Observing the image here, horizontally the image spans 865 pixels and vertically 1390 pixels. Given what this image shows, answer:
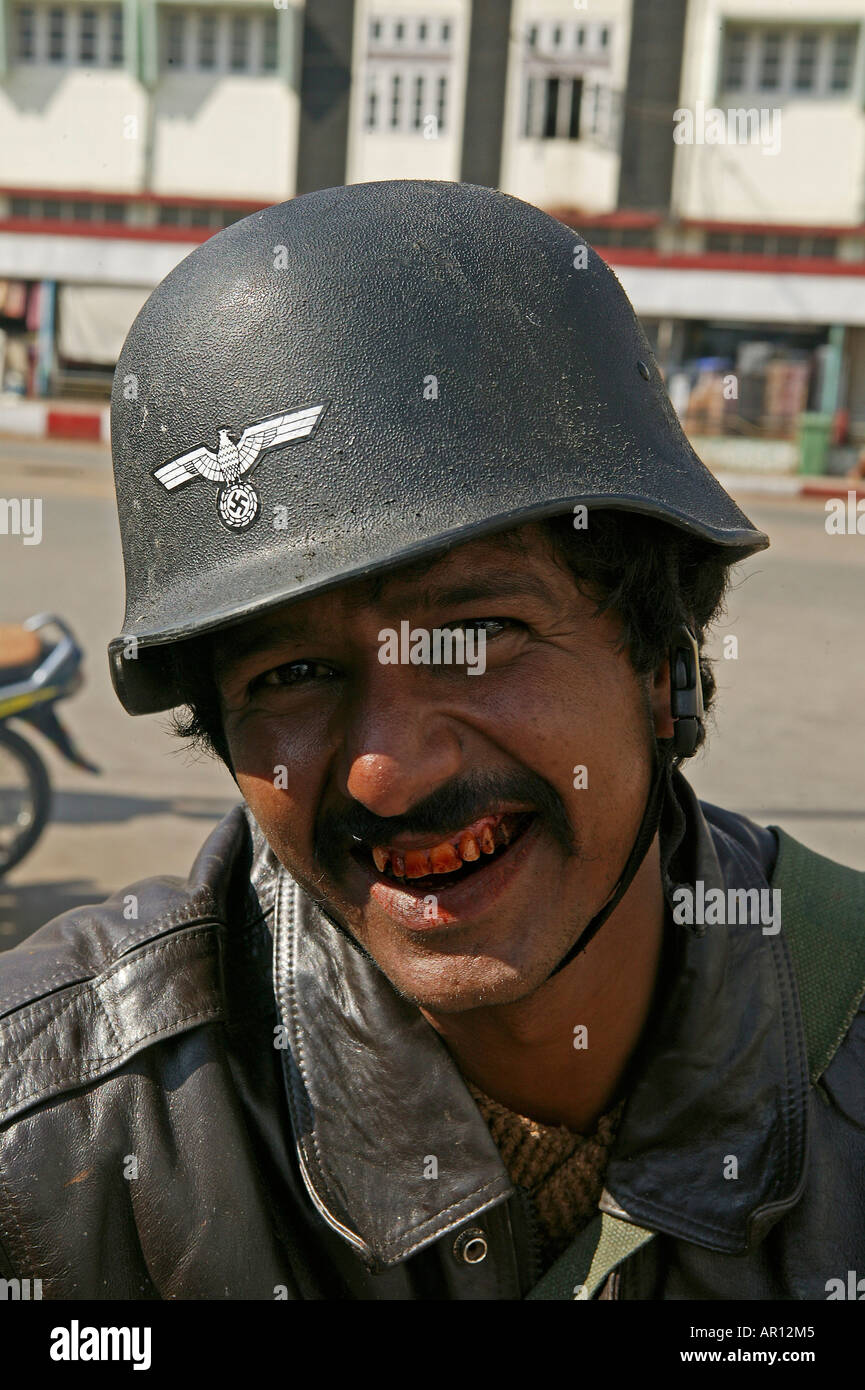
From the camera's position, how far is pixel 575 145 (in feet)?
89.0

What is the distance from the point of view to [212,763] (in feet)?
25.5

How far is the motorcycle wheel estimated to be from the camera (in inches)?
217

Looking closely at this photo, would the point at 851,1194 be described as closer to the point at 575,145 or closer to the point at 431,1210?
the point at 431,1210

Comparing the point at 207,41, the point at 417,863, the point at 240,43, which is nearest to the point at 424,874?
the point at 417,863

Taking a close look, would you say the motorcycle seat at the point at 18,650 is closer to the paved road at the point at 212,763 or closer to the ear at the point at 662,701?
the paved road at the point at 212,763

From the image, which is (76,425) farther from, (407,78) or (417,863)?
(417,863)

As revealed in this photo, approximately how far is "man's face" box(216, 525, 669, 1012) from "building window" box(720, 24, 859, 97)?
28026mm

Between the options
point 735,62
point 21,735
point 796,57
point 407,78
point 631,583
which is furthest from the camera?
point 407,78

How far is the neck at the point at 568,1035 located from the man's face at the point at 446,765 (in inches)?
6.3

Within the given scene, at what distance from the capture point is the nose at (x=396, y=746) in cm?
163

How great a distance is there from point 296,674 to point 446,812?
0.83ft

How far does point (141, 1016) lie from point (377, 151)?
27696mm

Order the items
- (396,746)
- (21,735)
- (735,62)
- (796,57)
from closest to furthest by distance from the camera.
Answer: (396,746)
(21,735)
(796,57)
(735,62)
